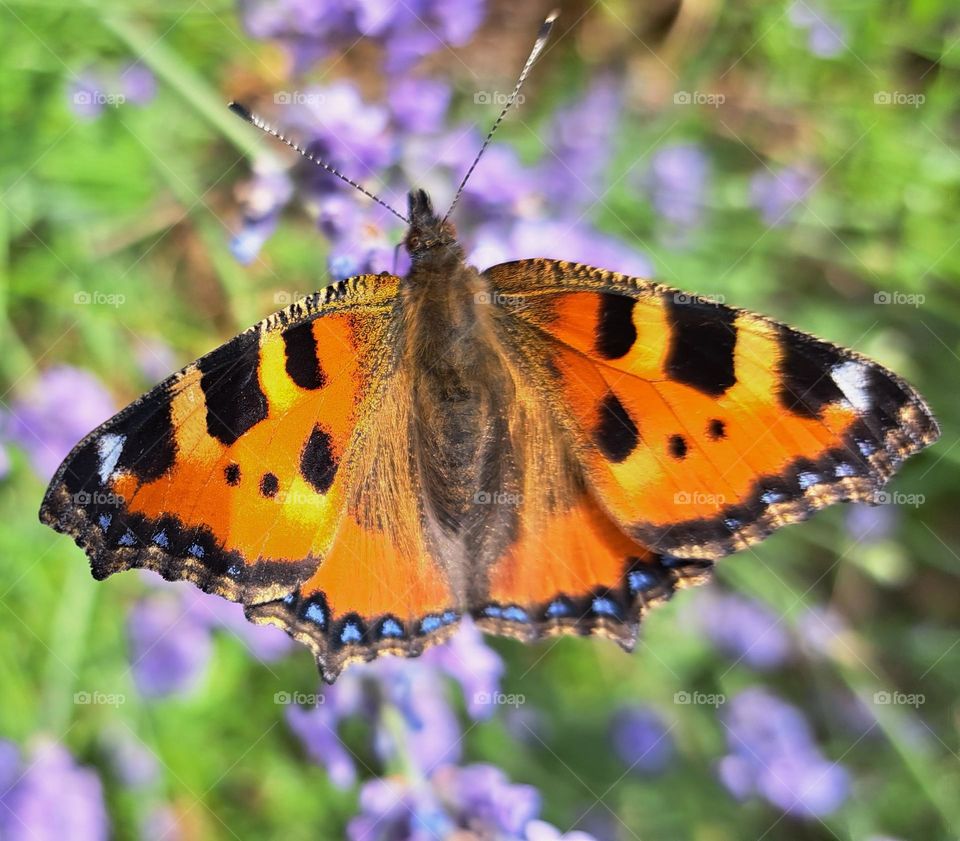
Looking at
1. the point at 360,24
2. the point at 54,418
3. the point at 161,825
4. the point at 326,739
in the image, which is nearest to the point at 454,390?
the point at 326,739

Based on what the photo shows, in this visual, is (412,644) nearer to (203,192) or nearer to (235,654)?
(235,654)

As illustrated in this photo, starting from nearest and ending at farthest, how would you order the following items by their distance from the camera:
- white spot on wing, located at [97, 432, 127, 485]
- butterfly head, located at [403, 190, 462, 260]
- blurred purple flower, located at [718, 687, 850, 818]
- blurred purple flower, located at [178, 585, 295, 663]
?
white spot on wing, located at [97, 432, 127, 485]
butterfly head, located at [403, 190, 462, 260]
blurred purple flower, located at [178, 585, 295, 663]
blurred purple flower, located at [718, 687, 850, 818]

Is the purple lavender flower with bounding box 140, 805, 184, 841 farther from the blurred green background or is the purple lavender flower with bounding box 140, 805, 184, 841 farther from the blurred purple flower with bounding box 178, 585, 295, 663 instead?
the blurred purple flower with bounding box 178, 585, 295, 663

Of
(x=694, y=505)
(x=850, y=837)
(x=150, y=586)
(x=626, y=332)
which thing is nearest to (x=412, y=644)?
(x=694, y=505)

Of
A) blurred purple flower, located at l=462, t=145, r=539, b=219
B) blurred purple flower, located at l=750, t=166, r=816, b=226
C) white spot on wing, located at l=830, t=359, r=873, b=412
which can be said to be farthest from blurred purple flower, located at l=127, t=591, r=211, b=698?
blurred purple flower, located at l=750, t=166, r=816, b=226

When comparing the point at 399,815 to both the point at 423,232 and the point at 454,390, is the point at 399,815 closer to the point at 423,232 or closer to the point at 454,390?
the point at 454,390

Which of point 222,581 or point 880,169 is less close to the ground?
point 880,169

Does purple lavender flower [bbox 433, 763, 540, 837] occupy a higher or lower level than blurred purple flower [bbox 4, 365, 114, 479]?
lower
